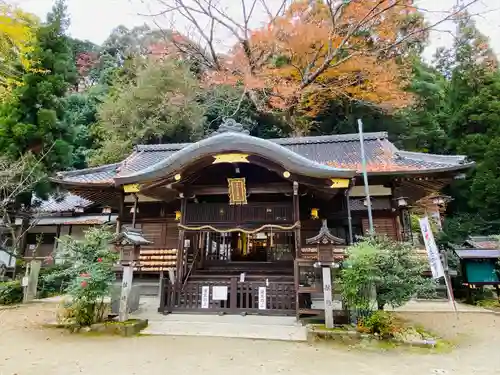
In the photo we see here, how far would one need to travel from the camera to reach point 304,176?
8258 millimetres

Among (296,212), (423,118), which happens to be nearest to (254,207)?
(296,212)

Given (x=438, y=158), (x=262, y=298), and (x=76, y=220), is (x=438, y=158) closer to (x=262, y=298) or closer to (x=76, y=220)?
(x=262, y=298)

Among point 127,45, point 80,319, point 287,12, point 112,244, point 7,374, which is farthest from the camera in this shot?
point 127,45

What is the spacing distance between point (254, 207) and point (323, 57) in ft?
41.1

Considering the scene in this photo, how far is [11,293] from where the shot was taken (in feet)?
34.7

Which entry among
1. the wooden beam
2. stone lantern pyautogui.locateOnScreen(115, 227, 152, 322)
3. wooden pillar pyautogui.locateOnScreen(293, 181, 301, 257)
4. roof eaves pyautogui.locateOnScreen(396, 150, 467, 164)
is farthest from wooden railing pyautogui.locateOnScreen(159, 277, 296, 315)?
roof eaves pyautogui.locateOnScreen(396, 150, 467, 164)

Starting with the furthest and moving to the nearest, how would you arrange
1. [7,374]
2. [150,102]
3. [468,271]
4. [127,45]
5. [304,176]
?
1. [127,45]
2. [150,102]
3. [468,271]
4. [304,176]
5. [7,374]

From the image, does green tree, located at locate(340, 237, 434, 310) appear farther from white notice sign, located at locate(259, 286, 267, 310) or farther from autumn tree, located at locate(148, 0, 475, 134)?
autumn tree, located at locate(148, 0, 475, 134)

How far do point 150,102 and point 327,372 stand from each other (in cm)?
2107

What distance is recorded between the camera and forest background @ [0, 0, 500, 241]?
13.4 metres

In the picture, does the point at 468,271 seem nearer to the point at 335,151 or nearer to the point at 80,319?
the point at 335,151

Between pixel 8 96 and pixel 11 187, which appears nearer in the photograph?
pixel 11 187

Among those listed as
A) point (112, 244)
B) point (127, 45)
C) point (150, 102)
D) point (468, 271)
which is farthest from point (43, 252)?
point (127, 45)

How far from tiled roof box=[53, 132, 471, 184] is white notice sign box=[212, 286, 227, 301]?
18.8 ft
